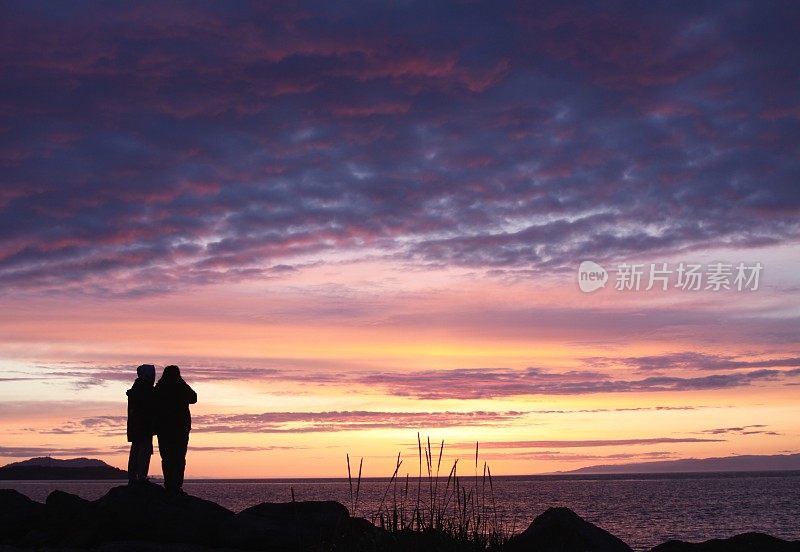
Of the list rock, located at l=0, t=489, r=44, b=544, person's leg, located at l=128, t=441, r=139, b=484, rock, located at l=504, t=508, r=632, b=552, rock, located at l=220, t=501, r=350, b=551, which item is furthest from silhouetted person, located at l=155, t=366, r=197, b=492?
rock, located at l=504, t=508, r=632, b=552

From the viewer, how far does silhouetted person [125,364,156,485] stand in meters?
14.7

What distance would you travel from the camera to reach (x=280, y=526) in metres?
12.5

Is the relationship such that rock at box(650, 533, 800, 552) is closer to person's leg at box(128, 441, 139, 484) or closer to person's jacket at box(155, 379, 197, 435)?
person's jacket at box(155, 379, 197, 435)

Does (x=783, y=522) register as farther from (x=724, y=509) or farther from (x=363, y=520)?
(x=363, y=520)

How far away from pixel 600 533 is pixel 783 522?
211 feet

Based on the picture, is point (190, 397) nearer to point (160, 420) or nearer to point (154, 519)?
point (160, 420)

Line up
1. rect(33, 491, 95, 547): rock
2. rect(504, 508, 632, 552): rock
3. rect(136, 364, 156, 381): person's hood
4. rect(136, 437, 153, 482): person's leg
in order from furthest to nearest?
rect(136, 437, 153, 482): person's leg, rect(136, 364, 156, 381): person's hood, rect(33, 491, 95, 547): rock, rect(504, 508, 632, 552): rock

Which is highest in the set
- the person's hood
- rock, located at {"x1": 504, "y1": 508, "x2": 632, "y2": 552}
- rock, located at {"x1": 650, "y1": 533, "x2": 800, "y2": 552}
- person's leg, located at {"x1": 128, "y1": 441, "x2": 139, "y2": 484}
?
the person's hood

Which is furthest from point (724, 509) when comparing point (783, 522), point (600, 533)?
point (600, 533)

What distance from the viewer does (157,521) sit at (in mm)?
13461

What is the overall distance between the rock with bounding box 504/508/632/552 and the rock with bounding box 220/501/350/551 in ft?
9.04

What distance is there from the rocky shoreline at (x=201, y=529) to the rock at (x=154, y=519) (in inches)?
0.6

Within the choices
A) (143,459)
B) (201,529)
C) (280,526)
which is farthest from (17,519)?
(280,526)

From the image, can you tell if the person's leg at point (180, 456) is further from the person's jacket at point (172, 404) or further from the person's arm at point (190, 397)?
the person's arm at point (190, 397)
